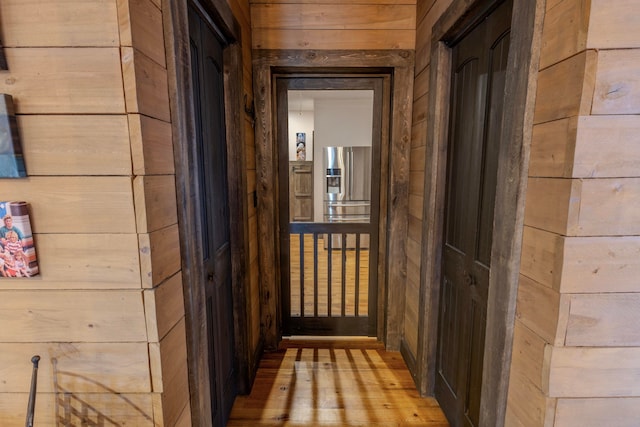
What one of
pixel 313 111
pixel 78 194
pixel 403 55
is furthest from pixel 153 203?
pixel 313 111

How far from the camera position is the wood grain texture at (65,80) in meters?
0.79

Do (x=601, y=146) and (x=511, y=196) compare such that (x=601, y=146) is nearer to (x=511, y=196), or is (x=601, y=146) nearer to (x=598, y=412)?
(x=511, y=196)

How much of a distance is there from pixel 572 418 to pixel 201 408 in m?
1.27

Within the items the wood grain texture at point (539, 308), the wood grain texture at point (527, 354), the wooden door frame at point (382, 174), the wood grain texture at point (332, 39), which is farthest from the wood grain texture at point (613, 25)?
the wood grain texture at point (332, 39)

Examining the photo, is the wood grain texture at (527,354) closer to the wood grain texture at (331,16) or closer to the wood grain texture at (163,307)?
the wood grain texture at (163,307)

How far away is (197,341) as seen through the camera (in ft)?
3.74

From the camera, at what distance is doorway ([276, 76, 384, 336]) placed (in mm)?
2301

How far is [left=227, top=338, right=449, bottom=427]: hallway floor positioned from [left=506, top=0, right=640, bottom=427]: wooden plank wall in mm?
1050

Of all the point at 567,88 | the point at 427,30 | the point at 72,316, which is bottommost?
the point at 72,316

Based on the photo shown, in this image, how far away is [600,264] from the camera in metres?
0.82

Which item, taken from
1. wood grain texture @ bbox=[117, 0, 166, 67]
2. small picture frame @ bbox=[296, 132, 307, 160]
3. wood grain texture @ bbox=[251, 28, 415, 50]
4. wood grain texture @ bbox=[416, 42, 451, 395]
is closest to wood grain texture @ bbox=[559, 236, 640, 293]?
wood grain texture @ bbox=[416, 42, 451, 395]

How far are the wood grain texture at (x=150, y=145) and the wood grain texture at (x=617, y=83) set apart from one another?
121cm

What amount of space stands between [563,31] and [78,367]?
5.65 feet

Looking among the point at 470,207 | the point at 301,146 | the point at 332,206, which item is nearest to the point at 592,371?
the point at 470,207
